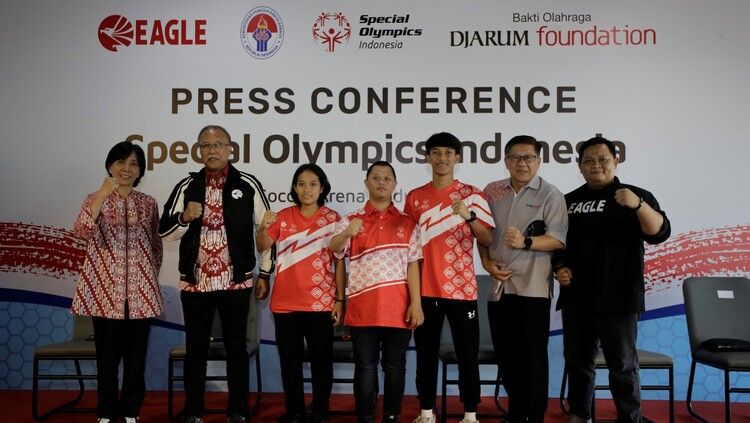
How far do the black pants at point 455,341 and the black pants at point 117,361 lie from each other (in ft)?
5.02

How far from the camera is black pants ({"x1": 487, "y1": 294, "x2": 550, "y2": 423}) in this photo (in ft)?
9.87

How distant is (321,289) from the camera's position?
3191 millimetres

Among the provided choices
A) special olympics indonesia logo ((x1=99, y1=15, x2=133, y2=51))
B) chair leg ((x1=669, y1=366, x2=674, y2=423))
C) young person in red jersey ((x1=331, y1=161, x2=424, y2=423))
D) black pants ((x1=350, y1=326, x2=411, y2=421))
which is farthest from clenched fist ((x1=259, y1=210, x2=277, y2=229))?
chair leg ((x1=669, y1=366, x2=674, y2=423))

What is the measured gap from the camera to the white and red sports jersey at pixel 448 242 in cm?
312

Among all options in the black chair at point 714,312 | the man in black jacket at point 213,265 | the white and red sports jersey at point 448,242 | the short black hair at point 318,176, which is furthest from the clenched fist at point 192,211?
the black chair at point 714,312

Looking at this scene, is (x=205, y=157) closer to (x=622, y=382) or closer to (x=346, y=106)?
(x=346, y=106)

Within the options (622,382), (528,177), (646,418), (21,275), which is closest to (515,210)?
(528,177)

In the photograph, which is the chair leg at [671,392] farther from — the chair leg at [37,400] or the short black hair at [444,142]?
the chair leg at [37,400]

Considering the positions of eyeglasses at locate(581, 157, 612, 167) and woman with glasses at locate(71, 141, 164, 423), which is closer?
eyeglasses at locate(581, 157, 612, 167)

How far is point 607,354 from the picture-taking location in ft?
9.46

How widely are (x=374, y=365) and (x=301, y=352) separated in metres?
0.43

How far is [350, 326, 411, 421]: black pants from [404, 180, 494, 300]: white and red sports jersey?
29cm

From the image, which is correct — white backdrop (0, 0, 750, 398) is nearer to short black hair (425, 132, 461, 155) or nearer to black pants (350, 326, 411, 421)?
short black hair (425, 132, 461, 155)

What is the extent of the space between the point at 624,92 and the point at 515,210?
67.4 inches
